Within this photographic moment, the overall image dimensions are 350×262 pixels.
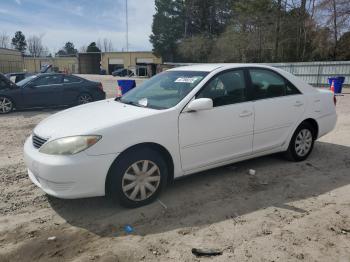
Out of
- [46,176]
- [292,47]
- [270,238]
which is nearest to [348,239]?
[270,238]

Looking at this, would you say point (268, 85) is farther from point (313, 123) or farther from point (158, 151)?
point (158, 151)

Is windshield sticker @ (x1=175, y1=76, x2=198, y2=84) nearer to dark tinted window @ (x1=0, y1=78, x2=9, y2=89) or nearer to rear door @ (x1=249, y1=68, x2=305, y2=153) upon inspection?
rear door @ (x1=249, y1=68, x2=305, y2=153)

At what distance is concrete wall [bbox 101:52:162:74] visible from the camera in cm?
6606

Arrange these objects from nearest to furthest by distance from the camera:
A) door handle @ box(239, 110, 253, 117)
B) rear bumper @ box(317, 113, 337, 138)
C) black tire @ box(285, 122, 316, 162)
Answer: door handle @ box(239, 110, 253, 117) → black tire @ box(285, 122, 316, 162) → rear bumper @ box(317, 113, 337, 138)

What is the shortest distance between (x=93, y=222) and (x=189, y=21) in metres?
57.1

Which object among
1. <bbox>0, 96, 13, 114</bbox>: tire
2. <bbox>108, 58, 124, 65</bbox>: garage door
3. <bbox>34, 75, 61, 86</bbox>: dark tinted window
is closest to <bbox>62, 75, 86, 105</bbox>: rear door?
<bbox>34, 75, 61, 86</bbox>: dark tinted window

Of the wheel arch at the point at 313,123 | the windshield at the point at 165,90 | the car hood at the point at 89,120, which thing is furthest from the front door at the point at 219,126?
the wheel arch at the point at 313,123

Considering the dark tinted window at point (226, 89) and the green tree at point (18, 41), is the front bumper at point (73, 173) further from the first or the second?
the green tree at point (18, 41)

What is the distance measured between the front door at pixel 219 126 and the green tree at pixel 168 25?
179 feet

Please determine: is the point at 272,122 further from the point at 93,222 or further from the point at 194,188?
the point at 93,222

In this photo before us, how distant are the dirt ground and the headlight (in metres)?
0.78

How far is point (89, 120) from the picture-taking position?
368cm

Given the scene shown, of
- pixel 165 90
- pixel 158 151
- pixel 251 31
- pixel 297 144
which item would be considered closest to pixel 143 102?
pixel 165 90

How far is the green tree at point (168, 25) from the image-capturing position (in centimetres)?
5653
